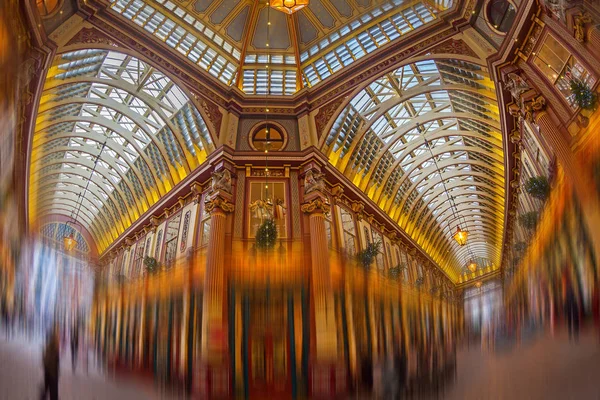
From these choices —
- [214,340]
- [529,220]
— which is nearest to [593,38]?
[529,220]

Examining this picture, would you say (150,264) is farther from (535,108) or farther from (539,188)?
(535,108)

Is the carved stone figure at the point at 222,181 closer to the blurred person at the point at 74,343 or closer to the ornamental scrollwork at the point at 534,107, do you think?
the ornamental scrollwork at the point at 534,107

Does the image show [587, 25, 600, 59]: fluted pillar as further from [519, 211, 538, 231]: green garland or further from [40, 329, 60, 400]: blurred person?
[40, 329, 60, 400]: blurred person

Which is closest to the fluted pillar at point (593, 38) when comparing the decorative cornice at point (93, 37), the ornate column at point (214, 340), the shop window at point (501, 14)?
the shop window at point (501, 14)

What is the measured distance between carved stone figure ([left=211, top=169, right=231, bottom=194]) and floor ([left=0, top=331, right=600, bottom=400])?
8.98 m

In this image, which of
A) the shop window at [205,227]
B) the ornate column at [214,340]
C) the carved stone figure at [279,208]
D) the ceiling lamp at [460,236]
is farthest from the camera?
the carved stone figure at [279,208]

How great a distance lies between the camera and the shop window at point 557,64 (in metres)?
6.59

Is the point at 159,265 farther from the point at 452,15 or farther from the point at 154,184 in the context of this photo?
the point at 452,15

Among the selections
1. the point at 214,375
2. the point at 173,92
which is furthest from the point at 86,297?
the point at 173,92

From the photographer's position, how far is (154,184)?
5629 mm

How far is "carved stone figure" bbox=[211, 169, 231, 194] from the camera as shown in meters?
11.8

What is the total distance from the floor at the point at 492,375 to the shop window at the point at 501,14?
26.6 feet

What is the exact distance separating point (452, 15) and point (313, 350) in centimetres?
979

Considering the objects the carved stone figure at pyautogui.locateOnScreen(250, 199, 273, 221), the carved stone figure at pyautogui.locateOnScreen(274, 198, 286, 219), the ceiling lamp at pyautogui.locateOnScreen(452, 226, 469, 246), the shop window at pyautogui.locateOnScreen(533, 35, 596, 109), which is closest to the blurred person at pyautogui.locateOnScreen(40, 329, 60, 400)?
the ceiling lamp at pyautogui.locateOnScreen(452, 226, 469, 246)
